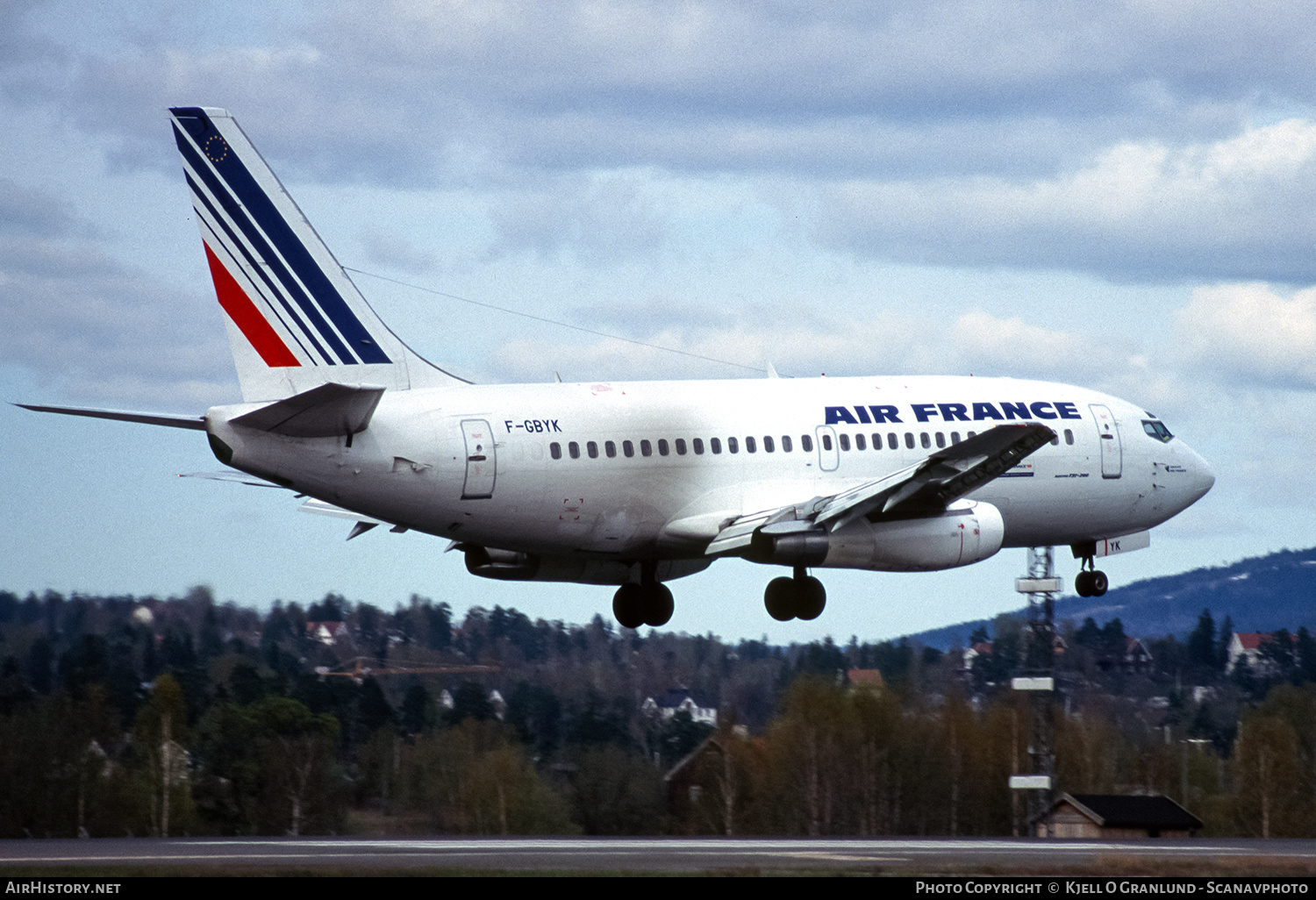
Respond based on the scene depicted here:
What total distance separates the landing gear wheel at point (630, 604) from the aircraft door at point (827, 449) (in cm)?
620

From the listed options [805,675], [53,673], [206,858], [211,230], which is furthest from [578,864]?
[805,675]

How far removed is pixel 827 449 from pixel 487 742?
4918cm

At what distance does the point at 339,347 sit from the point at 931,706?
6725 cm

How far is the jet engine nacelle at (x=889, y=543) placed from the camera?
158 feet

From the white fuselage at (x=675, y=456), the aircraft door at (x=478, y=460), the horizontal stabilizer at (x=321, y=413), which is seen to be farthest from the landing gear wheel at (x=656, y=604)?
the horizontal stabilizer at (x=321, y=413)

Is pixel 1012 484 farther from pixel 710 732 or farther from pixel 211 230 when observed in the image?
pixel 710 732

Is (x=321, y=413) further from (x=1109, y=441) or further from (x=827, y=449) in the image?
(x=1109, y=441)

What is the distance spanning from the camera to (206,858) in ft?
144

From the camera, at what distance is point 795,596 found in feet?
169

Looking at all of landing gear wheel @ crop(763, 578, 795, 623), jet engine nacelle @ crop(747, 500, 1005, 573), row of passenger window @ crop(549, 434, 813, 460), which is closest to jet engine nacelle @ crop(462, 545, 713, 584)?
landing gear wheel @ crop(763, 578, 795, 623)

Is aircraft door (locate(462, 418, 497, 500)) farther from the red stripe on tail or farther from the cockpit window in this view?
the cockpit window

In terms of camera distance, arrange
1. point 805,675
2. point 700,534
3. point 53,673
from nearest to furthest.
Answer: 1. point 700,534
2. point 53,673
3. point 805,675

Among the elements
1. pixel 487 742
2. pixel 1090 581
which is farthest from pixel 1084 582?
pixel 487 742

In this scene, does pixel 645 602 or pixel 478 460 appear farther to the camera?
pixel 645 602
